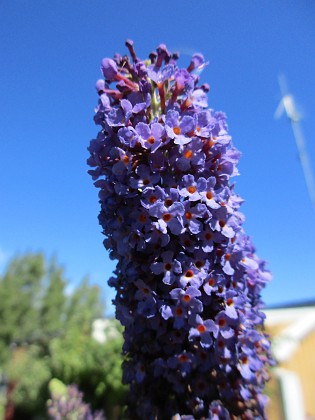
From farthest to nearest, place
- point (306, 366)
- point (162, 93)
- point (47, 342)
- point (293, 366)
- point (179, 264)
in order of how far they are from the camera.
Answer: point (47, 342) → point (306, 366) → point (293, 366) → point (162, 93) → point (179, 264)

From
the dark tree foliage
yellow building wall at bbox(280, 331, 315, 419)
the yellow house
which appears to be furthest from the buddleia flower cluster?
yellow building wall at bbox(280, 331, 315, 419)

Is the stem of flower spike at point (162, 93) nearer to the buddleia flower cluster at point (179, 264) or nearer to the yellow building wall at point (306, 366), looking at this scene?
the buddleia flower cluster at point (179, 264)

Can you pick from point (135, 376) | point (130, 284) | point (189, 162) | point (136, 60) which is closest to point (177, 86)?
point (136, 60)

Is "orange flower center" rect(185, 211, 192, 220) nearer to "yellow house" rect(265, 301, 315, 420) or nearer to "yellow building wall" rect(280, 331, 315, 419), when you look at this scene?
Answer: "yellow house" rect(265, 301, 315, 420)

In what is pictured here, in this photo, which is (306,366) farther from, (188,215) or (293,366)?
(188,215)

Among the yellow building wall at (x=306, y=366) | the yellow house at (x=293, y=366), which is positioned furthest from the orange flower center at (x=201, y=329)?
the yellow building wall at (x=306, y=366)

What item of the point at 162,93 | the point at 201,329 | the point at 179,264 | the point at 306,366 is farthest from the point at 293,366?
the point at 162,93

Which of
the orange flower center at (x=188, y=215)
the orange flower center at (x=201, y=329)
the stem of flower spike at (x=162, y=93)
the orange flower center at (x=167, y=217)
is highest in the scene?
the stem of flower spike at (x=162, y=93)
